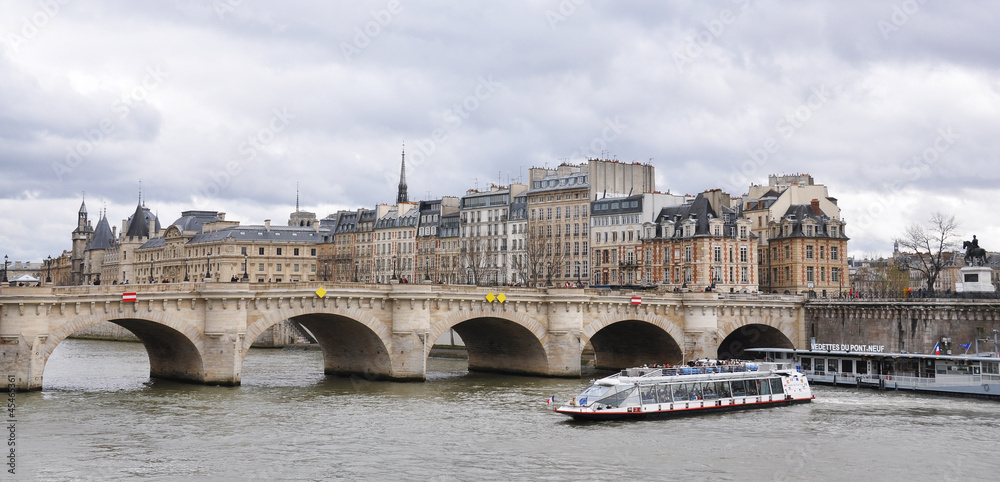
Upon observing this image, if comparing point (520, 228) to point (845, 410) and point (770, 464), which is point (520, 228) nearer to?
point (845, 410)

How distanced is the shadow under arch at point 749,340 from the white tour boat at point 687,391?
812 inches

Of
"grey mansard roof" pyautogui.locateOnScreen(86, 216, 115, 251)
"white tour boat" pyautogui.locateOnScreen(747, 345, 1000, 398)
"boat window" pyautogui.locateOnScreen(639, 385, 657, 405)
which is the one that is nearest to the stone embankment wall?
"white tour boat" pyautogui.locateOnScreen(747, 345, 1000, 398)

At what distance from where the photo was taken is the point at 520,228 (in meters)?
122

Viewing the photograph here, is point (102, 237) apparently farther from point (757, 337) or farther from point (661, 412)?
point (661, 412)

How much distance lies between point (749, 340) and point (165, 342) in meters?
44.0

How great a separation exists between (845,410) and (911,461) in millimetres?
15170

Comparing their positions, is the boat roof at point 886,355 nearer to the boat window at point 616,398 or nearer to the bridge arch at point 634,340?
the bridge arch at point 634,340

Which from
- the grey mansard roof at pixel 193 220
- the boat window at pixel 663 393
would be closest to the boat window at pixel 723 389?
the boat window at pixel 663 393

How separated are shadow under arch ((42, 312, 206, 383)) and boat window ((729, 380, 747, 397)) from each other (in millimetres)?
28635

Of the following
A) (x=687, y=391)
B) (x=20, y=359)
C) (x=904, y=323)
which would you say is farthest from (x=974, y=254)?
(x=20, y=359)

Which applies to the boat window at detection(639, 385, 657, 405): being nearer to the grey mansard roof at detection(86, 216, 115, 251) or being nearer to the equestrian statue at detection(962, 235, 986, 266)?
the equestrian statue at detection(962, 235, 986, 266)

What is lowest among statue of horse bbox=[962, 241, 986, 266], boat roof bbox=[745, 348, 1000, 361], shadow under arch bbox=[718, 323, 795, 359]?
boat roof bbox=[745, 348, 1000, 361]

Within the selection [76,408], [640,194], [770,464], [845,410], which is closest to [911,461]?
[770,464]

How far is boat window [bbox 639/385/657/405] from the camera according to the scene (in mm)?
53094
